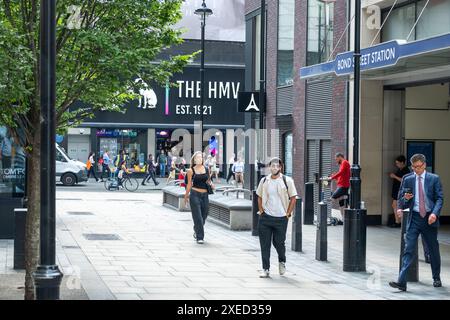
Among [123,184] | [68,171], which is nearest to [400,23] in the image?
[123,184]

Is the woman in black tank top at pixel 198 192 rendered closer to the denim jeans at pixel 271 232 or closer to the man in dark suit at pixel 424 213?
the denim jeans at pixel 271 232

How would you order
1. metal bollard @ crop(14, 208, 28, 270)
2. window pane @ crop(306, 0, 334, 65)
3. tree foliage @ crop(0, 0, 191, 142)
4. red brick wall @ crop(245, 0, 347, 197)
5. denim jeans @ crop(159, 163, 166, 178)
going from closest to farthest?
tree foliage @ crop(0, 0, 191, 142)
metal bollard @ crop(14, 208, 28, 270)
red brick wall @ crop(245, 0, 347, 197)
window pane @ crop(306, 0, 334, 65)
denim jeans @ crop(159, 163, 166, 178)

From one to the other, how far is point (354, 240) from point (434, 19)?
24.4 feet

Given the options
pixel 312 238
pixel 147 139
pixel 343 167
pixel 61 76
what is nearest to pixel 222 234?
pixel 312 238

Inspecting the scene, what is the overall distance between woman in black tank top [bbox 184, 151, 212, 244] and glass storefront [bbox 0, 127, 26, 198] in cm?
338

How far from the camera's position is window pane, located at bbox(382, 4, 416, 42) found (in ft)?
64.5

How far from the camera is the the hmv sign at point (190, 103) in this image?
1951 inches

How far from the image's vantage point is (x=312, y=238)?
18.4 metres

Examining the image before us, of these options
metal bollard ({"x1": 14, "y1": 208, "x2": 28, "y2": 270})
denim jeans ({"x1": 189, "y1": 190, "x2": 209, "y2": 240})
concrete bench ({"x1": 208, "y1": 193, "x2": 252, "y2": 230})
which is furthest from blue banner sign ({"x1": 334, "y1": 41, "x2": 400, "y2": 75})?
metal bollard ({"x1": 14, "y1": 208, "x2": 28, "y2": 270})

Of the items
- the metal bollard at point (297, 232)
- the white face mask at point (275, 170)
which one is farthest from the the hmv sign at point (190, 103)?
the white face mask at point (275, 170)

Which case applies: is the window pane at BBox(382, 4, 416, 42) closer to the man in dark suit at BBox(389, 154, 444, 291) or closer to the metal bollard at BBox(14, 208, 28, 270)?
the man in dark suit at BBox(389, 154, 444, 291)
